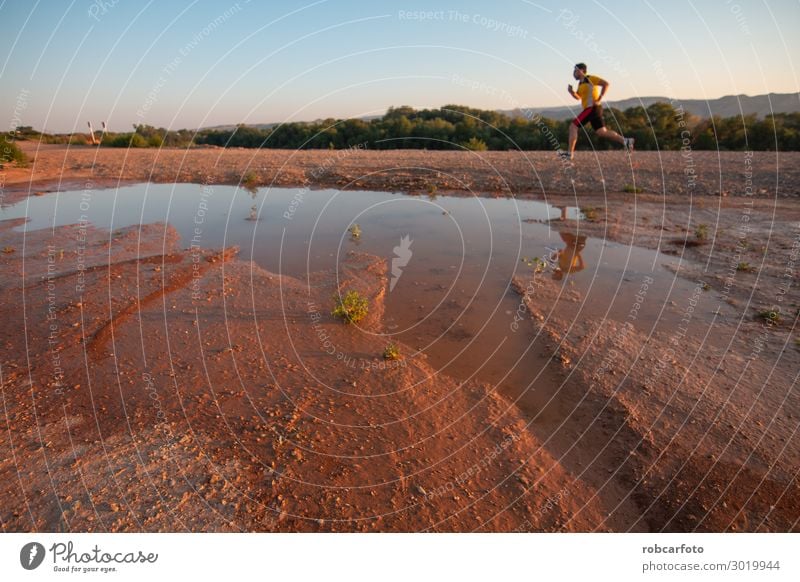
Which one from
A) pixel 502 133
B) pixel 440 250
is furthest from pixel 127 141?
pixel 440 250

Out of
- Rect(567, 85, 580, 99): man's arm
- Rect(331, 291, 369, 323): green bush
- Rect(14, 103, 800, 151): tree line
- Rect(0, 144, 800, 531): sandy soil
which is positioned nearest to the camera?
Rect(0, 144, 800, 531): sandy soil

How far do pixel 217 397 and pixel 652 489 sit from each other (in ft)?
17.7

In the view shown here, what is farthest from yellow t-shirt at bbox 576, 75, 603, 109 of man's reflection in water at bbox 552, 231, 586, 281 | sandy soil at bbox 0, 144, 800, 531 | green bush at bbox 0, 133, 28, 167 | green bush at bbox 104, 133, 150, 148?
green bush at bbox 104, 133, 150, 148

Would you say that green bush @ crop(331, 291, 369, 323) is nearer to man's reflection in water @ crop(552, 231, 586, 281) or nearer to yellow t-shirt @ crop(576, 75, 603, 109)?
man's reflection in water @ crop(552, 231, 586, 281)

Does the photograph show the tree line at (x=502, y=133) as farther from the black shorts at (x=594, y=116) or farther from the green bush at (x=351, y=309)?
the green bush at (x=351, y=309)

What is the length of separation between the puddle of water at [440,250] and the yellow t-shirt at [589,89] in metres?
3.92

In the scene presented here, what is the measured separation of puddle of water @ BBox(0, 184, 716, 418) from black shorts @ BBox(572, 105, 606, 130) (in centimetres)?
332

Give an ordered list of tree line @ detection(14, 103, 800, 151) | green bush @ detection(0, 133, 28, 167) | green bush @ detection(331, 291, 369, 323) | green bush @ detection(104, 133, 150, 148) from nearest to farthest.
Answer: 1. green bush @ detection(331, 291, 369, 323)
2. green bush @ detection(0, 133, 28, 167)
3. tree line @ detection(14, 103, 800, 151)
4. green bush @ detection(104, 133, 150, 148)

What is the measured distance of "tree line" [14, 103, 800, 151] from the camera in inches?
1225

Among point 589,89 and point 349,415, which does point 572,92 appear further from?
point 349,415

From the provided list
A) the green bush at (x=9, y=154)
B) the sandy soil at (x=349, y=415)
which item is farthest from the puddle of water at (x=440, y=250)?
the green bush at (x=9, y=154)

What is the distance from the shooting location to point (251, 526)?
4113 mm

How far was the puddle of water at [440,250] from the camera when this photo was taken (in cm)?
779

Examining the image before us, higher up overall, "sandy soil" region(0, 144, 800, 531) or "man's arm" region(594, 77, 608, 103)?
"man's arm" region(594, 77, 608, 103)
